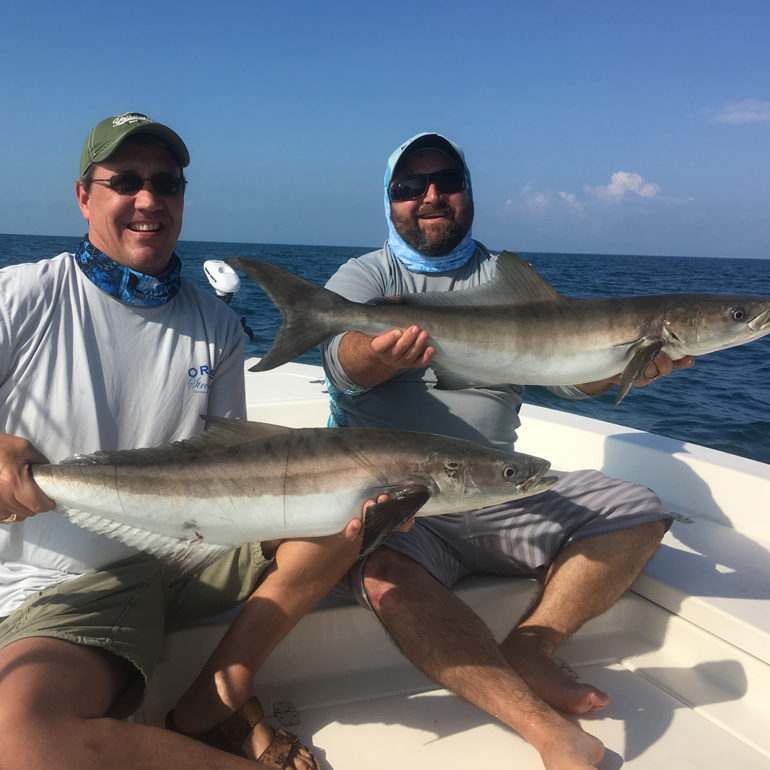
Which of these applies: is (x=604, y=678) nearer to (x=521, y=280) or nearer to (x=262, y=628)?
(x=262, y=628)

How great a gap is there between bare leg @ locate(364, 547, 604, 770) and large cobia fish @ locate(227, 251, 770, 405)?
903 millimetres

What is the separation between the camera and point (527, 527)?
3551mm

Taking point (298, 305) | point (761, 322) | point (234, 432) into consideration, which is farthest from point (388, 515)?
point (761, 322)

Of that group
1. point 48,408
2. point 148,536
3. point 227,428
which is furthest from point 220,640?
point 48,408

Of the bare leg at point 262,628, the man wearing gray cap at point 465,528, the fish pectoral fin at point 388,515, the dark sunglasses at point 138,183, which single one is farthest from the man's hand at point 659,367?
the dark sunglasses at point 138,183

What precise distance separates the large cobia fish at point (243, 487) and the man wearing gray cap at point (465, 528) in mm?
543

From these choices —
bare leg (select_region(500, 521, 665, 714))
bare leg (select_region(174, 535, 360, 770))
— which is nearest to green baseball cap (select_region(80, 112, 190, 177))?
bare leg (select_region(174, 535, 360, 770))

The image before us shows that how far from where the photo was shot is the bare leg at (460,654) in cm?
263

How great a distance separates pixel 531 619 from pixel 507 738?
61cm

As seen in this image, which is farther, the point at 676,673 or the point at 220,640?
the point at 676,673

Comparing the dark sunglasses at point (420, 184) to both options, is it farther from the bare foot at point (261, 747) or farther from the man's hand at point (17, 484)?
the bare foot at point (261, 747)

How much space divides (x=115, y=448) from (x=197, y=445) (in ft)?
1.65

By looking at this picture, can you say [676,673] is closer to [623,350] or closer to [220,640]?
[623,350]

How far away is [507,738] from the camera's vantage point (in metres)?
2.89
